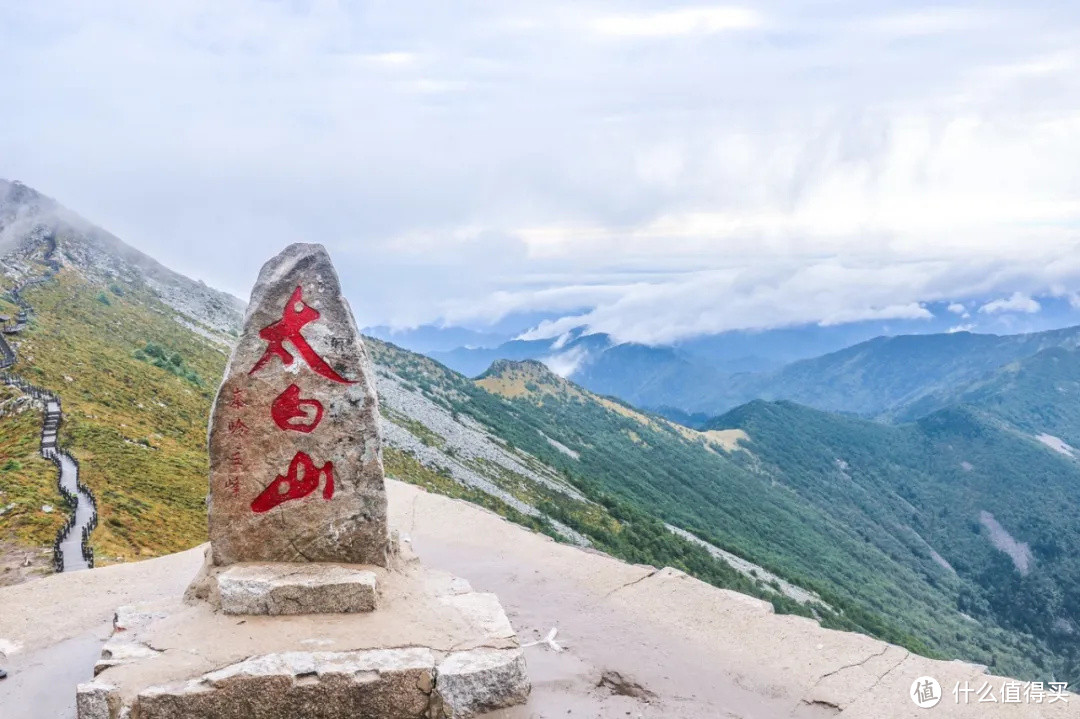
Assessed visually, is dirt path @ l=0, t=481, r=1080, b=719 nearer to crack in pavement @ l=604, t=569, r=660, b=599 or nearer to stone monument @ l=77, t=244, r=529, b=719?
→ crack in pavement @ l=604, t=569, r=660, b=599

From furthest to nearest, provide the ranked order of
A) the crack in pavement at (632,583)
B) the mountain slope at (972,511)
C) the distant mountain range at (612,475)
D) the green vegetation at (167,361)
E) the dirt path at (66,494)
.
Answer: the mountain slope at (972,511) → the green vegetation at (167,361) → the distant mountain range at (612,475) → the dirt path at (66,494) → the crack in pavement at (632,583)

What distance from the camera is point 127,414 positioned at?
1255 inches

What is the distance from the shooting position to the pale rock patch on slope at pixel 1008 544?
138500 mm

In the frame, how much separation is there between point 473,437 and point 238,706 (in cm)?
7007

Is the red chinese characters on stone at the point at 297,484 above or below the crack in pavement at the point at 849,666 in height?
above

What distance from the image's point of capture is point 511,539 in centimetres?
2042

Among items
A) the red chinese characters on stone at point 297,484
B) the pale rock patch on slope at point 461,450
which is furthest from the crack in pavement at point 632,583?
the pale rock patch on slope at point 461,450

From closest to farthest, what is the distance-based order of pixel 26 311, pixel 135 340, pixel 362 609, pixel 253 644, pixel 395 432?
pixel 253 644, pixel 362 609, pixel 26 311, pixel 135 340, pixel 395 432

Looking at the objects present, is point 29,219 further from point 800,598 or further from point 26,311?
point 800,598

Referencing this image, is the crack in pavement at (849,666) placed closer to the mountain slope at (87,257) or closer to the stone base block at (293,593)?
the stone base block at (293,593)

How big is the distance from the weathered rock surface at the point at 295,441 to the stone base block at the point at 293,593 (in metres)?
0.90

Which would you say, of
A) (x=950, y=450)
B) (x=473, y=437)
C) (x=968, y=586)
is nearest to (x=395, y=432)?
(x=473, y=437)

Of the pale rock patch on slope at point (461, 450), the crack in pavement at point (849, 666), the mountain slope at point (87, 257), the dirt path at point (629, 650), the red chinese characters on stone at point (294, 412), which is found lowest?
the pale rock patch on slope at point (461, 450)

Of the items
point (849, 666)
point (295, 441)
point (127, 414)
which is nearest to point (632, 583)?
point (849, 666)
